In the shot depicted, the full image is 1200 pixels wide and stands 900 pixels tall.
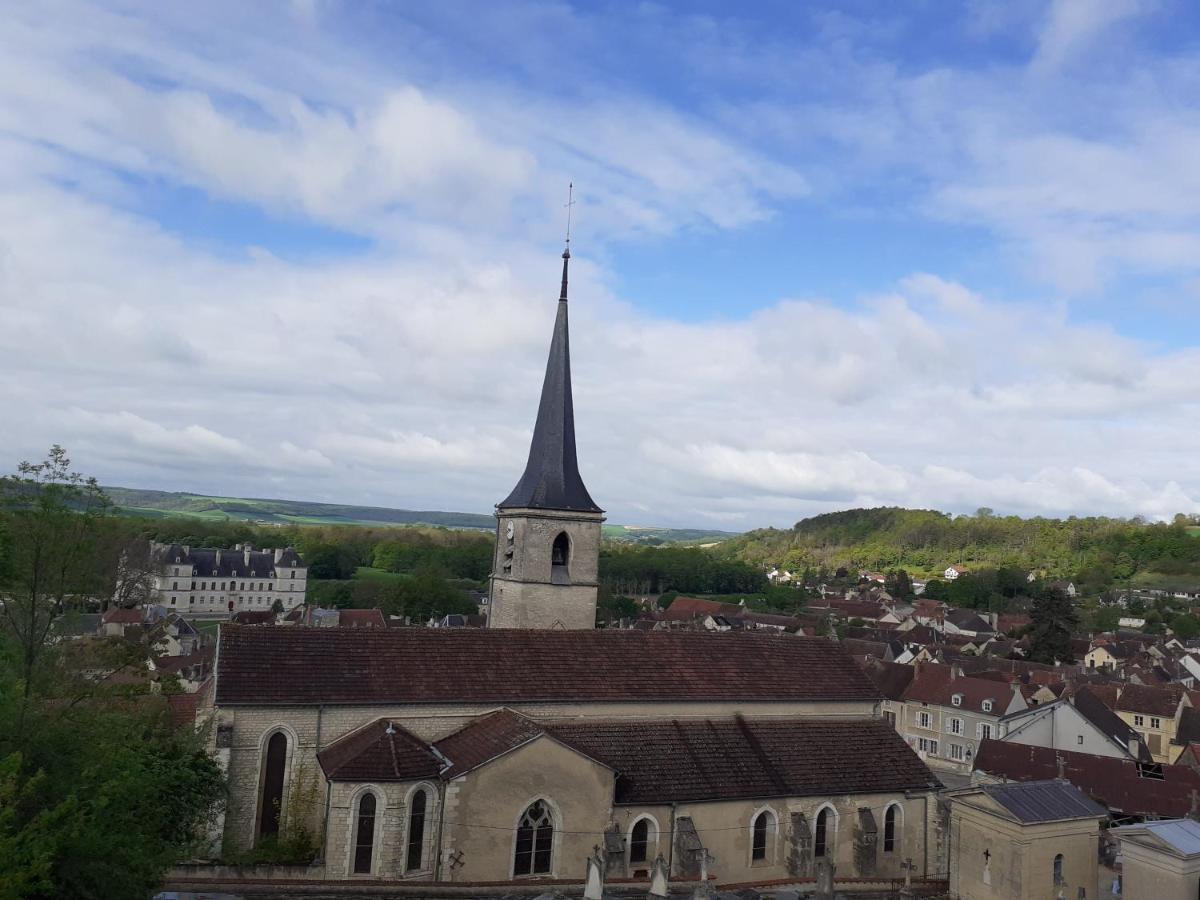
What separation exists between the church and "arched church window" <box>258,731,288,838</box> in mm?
47

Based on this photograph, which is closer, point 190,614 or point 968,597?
point 190,614

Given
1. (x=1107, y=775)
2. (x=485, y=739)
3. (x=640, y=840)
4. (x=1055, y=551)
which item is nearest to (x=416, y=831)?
(x=485, y=739)

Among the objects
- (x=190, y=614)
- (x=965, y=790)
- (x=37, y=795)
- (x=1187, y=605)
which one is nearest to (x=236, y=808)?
(x=37, y=795)

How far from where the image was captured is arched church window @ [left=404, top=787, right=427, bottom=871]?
20.3 metres

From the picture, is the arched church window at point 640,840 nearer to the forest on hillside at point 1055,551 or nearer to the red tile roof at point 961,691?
the red tile roof at point 961,691

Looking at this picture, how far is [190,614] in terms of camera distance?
99.7 m

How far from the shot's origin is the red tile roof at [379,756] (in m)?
20.1

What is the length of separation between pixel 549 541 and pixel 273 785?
10.0 metres

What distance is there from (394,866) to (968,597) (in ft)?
414

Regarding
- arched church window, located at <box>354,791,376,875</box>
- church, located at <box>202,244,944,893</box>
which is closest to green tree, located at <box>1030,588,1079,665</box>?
church, located at <box>202,244,944,893</box>

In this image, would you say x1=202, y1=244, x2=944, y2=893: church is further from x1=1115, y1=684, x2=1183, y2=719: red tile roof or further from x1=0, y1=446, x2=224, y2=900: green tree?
x1=1115, y1=684, x2=1183, y2=719: red tile roof

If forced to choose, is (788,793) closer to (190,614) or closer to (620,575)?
(190,614)

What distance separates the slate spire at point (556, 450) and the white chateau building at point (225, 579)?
3205 inches

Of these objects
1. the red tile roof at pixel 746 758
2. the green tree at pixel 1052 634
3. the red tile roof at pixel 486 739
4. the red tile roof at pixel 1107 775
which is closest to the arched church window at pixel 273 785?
the red tile roof at pixel 486 739
